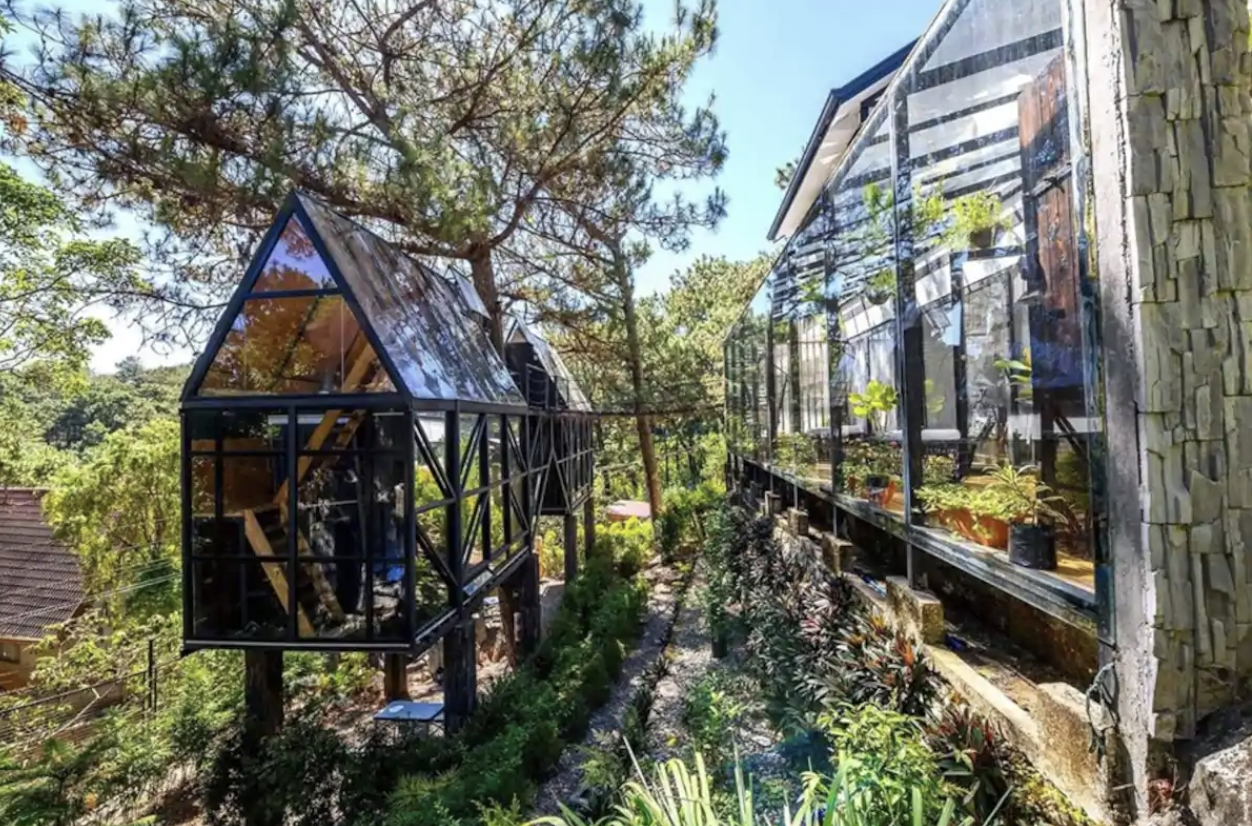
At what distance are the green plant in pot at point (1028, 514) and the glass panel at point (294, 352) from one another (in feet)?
15.7

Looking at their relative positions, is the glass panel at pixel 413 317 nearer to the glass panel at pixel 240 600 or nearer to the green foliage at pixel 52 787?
the glass panel at pixel 240 600

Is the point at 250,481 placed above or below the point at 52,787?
above

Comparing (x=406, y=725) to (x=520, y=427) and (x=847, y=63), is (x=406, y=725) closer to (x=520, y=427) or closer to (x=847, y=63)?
(x=520, y=427)

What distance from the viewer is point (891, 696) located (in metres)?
3.12

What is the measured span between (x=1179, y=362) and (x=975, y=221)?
1.37 metres

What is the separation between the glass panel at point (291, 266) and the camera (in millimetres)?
5594

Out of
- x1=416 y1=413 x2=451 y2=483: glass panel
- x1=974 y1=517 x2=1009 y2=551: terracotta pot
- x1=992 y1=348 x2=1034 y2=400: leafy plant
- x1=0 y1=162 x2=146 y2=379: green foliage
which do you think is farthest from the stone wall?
x1=0 y1=162 x2=146 y2=379: green foliage

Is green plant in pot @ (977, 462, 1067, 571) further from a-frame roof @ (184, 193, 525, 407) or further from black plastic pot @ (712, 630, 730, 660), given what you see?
black plastic pot @ (712, 630, 730, 660)

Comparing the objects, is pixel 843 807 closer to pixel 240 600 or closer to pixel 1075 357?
pixel 1075 357

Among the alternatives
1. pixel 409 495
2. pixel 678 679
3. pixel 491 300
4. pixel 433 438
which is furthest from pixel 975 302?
pixel 491 300

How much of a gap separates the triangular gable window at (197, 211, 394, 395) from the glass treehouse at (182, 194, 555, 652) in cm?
1

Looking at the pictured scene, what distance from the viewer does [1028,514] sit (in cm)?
250

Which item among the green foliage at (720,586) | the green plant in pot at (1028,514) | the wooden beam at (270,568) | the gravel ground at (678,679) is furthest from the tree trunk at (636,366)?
the green plant in pot at (1028,514)

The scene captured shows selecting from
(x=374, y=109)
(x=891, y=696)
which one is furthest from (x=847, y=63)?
(x=891, y=696)
